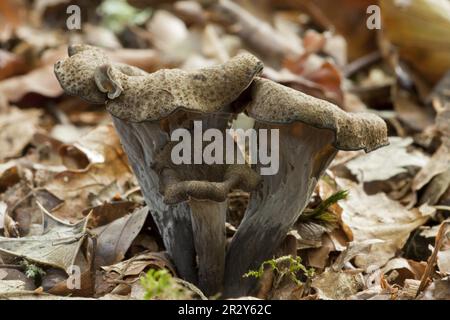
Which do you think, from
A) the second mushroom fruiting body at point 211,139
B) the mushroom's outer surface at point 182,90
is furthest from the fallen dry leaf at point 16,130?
the mushroom's outer surface at point 182,90

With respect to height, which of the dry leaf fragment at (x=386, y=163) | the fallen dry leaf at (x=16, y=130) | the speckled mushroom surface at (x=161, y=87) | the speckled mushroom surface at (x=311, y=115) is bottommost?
the dry leaf fragment at (x=386, y=163)

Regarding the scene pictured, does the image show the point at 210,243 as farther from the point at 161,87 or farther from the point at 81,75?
the point at 81,75

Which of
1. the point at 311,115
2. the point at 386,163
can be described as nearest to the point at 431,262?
the point at 311,115

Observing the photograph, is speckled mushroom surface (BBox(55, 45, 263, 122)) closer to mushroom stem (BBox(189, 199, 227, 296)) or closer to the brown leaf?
mushroom stem (BBox(189, 199, 227, 296))

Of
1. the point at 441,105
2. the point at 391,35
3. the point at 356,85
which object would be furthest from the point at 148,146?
the point at 356,85

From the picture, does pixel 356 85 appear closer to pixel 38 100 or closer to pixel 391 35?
pixel 391 35

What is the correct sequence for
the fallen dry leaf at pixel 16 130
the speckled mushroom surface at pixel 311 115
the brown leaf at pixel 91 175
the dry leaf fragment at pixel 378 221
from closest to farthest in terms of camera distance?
the speckled mushroom surface at pixel 311 115, the dry leaf fragment at pixel 378 221, the brown leaf at pixel 91 175, the fallen dry leaf at pixel 16 130

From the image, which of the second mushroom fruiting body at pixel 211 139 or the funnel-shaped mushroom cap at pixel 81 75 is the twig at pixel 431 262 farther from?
the funnel-shaped mushroom cap at pixel 81 75
